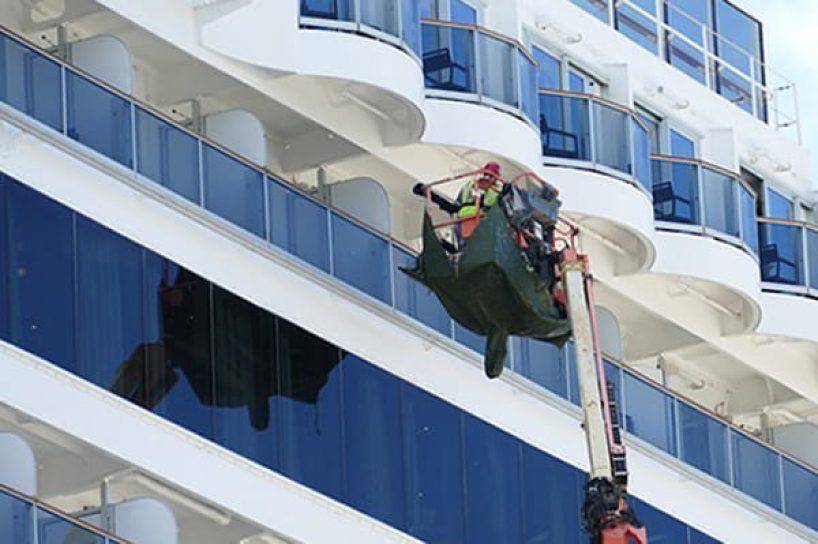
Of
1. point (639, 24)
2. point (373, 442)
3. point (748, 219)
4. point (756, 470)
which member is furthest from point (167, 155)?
point (639, 24)

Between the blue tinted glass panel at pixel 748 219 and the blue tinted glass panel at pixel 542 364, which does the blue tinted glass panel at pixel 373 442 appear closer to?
the blue tinted glass panel at pixel 542 364

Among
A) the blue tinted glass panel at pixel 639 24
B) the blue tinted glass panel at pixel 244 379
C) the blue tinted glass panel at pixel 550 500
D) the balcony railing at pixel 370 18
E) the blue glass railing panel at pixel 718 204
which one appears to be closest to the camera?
the blue tinted glass panel at pixel 244 379

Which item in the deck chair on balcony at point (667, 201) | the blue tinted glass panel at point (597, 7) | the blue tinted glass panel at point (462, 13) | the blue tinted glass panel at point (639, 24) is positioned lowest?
the deck chair on balcony at point (667, 201)

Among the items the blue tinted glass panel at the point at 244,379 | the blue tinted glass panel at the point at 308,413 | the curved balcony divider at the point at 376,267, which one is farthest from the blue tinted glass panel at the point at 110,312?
the blue tinted glass panel at the point at 308,413

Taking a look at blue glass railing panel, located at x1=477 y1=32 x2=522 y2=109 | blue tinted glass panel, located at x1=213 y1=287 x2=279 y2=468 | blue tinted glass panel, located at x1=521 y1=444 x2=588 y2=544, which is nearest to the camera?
blue tinted glass panel, located at x1=213 y1=287 x2=279 y2=468

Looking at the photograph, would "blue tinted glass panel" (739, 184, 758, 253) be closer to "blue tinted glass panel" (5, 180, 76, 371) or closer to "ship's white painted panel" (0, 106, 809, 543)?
"ship's white painted panel" (0, 106, 809, 543)

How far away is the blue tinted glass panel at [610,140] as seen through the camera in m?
39.7

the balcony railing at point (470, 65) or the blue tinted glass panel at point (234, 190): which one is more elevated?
the balcony railing at point (470, 65)

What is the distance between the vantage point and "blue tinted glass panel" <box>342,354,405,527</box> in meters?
35.3

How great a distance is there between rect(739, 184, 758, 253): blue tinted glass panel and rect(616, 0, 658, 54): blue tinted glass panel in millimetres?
2712

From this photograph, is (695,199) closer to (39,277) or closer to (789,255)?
(789,255)

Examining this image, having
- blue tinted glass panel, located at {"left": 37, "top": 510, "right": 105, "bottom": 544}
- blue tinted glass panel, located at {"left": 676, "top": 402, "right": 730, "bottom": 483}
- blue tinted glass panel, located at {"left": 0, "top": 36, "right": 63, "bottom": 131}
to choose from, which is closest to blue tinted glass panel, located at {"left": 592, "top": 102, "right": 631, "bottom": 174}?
blue tinted glass panel, located at {"left": 676, "top": 402, "right": 730, "bottom": 483}

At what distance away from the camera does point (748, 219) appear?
42500 millimetres

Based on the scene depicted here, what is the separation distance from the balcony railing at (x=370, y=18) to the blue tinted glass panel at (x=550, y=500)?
16.2ft
